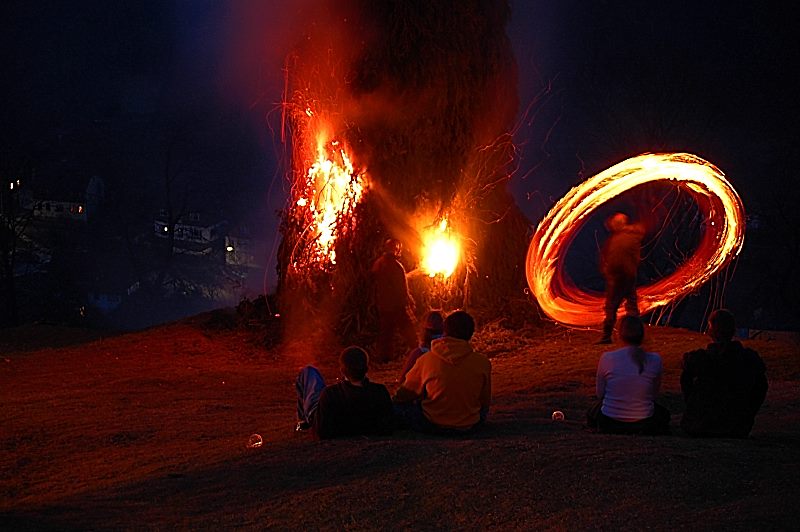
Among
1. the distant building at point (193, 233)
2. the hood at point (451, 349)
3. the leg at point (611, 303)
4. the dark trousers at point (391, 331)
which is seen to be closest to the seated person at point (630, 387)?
the hood at point (451, 349)

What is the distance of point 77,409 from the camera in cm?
1002

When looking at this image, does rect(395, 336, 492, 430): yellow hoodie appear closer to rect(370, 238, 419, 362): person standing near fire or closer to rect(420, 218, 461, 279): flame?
rect(370, 238, 419, 362): person standing near fire

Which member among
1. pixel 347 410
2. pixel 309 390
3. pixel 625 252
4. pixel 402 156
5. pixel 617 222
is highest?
pixel 402 156

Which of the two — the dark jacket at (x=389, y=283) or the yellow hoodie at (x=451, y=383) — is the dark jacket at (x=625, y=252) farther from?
the yellow hoodie at (x=451, y=383)

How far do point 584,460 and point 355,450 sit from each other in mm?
1709

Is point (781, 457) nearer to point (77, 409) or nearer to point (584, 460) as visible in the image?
point (584, 460)

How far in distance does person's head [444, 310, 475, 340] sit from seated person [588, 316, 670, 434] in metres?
1.13

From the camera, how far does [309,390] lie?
7.55 m

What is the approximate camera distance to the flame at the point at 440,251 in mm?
15117

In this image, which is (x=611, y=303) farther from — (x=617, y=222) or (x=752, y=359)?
(x=752, y=359)

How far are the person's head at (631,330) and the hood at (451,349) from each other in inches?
49.6

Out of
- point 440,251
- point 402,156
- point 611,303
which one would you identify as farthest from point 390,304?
point 611,303

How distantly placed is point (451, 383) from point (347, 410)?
35.0 inches

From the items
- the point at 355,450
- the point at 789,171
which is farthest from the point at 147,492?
the point at 789,171
